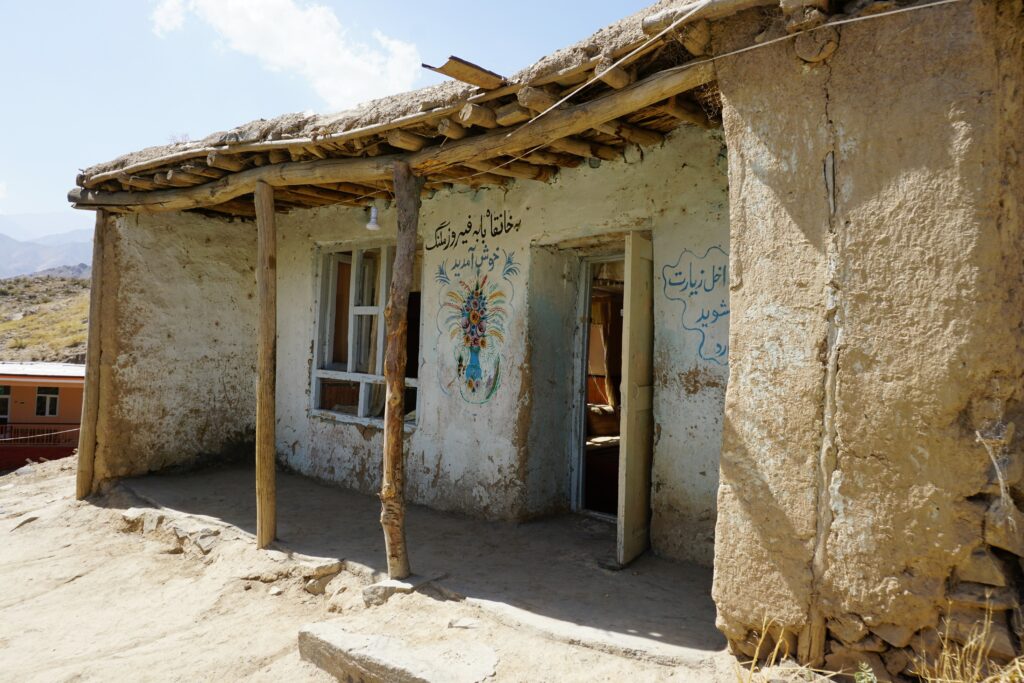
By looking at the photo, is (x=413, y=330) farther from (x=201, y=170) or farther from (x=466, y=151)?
(x=466, y=151)

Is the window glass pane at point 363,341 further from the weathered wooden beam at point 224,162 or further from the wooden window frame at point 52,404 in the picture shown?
the wooden window frame at point 52,404

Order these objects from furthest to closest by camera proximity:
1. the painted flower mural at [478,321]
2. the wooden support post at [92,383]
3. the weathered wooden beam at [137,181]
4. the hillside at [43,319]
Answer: the hillside at [43,319] → the wooden support post at [92,383] → the weathered wooden beam at [137,181] → the painted flower mural at [478,321]

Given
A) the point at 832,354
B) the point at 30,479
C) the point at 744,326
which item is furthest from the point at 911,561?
the point at 30,479

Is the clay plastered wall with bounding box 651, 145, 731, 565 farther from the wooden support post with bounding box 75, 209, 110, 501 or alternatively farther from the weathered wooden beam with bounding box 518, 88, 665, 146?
the wooden support post with bounding box 75, 209, 110, 501

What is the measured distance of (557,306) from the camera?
498 cm

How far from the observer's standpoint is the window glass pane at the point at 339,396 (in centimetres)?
653

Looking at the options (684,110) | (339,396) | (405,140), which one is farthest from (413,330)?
(684,110)

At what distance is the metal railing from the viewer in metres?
11.5

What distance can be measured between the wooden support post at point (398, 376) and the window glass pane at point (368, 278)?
2369mm

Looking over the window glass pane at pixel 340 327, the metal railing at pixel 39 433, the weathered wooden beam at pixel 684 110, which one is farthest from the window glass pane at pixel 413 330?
the metal railing at pixel 39 433

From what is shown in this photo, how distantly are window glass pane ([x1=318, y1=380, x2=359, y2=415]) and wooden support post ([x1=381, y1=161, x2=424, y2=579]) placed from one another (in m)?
2.59

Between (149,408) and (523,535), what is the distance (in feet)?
13.5

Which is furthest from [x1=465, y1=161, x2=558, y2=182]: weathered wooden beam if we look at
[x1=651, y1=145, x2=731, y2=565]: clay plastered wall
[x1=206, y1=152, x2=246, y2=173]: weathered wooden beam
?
[x1=206, y1=152, x2=246, y2=173]: weathered wooden beam

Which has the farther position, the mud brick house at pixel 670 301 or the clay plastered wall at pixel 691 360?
the clay plastered wall at pixel 691 360
